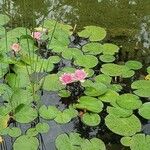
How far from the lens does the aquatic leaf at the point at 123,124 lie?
1.83 metres

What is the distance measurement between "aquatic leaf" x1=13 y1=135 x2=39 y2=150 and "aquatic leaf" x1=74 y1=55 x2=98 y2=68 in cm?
56

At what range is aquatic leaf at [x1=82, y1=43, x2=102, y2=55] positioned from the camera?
7.52 feet

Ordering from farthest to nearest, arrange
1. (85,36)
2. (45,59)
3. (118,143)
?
(85,36), (45,59), (118,143)

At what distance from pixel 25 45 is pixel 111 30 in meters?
0.52

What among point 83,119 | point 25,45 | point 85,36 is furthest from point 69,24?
point 83,119

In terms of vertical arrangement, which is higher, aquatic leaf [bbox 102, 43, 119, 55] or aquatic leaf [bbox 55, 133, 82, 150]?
aquatic leaf [bbox 102, 43, 119, 55]

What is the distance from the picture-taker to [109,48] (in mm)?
2314

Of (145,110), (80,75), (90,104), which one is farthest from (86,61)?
(145,110)

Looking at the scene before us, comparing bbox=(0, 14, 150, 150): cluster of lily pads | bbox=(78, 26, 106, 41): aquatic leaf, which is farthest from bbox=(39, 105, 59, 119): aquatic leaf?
bbox=(78, 26, 106, 41): aquatic leaf

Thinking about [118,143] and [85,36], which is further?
[85,36]

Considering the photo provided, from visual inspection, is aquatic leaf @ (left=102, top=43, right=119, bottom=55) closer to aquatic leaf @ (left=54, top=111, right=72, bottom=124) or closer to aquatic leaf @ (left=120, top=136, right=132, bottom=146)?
aquatic leaf @ (left=54, top=111, right=72, bottom=124)

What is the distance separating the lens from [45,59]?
7.34 feet

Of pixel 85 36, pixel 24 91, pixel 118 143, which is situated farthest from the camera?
pixel 85 36

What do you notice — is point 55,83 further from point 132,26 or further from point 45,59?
point 132,26
